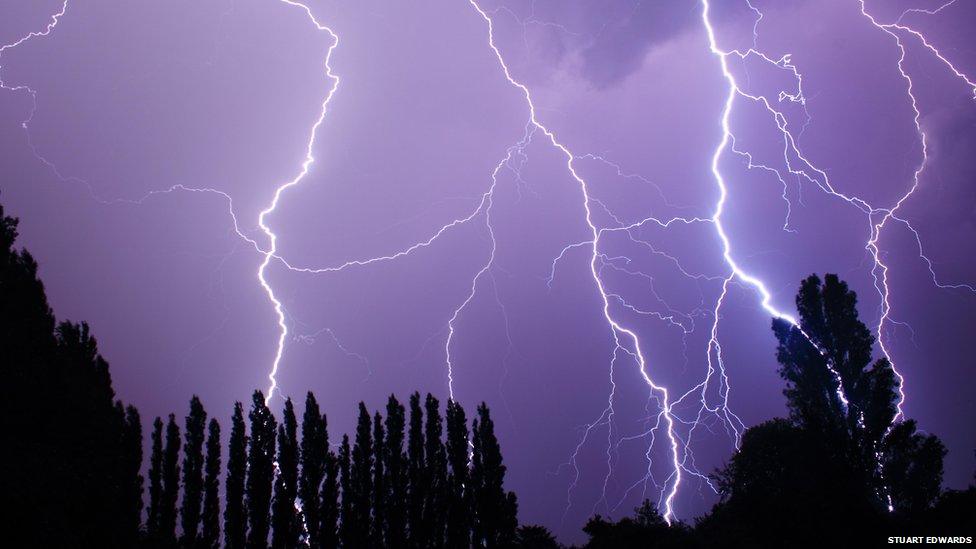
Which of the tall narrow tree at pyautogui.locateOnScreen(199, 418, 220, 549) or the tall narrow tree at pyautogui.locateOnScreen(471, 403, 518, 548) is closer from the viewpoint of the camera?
the tall narrow tree at pyautogui.locateOnScreen(199, 418, 220, 549)

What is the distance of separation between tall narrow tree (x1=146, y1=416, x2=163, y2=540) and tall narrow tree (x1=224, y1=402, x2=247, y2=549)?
85.5 inches

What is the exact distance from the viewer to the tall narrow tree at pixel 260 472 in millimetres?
15992

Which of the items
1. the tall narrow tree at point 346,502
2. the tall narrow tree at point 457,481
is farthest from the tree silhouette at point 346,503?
the tall narrow tree at point 457,481

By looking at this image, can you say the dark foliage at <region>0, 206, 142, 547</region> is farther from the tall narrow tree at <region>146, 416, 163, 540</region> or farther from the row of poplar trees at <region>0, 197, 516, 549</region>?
the tall narrow tree at <region>146, 416, 163, 540</region>

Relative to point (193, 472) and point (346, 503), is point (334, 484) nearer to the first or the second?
point (346, 503)

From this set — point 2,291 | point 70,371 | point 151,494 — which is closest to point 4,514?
point 70,371

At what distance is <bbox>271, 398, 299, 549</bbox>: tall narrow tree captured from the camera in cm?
1603

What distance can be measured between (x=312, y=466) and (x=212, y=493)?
3481mm

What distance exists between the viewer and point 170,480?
16734 millimetres

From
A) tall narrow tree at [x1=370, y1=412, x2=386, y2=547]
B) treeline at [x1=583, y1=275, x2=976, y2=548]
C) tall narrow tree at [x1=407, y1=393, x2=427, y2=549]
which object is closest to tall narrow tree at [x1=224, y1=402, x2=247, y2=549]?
tall narrow tree at [x1=370, y1=412, x2=386, y2=547]

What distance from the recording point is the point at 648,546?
37.2 feet

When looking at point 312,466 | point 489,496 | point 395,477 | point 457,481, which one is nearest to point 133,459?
point 312,466

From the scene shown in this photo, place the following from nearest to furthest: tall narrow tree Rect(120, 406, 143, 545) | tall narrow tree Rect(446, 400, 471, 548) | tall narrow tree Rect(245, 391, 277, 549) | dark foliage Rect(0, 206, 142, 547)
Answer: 1. dark foliage Rect(0, 206, 142, 547)
2. tall narrow tree Rect(120, 406, 143, 545)
3. tall narrow tree Rect(245, 391, 277, 549)
4. tall narrow tree Rect(446, 400, 471, 548)

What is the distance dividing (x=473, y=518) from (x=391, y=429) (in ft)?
16.0
